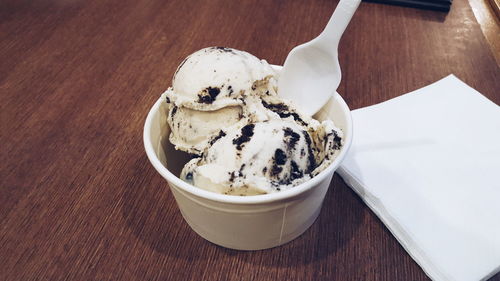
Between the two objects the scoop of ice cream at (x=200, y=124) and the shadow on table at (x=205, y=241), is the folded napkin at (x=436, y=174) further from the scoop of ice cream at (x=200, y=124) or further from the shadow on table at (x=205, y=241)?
the scoop of ice cream at (x=200, y=124)

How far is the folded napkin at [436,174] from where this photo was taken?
0.56 m

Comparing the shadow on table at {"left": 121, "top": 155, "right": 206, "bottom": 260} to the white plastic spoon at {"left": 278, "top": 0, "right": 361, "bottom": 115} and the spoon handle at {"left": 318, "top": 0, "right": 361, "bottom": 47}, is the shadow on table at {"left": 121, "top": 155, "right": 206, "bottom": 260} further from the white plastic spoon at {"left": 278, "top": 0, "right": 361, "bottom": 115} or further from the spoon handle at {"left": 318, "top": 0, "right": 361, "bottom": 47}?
the spoon handle at {"left": 318, "top": 0, "right": 361, "bottom": 47}

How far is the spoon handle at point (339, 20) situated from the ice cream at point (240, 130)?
0.39ft

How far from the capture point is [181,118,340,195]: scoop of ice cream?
0.52 meters

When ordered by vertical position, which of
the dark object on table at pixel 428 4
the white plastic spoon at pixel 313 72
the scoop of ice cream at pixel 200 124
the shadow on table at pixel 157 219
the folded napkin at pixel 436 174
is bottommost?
the shadow on table at pixel 157 219

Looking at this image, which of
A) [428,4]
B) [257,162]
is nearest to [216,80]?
[257,162]

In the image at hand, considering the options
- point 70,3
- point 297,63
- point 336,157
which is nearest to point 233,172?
point 336,157

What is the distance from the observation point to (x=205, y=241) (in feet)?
1.97

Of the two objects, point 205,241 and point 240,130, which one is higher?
point 240,130

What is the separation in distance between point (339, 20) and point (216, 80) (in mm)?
238

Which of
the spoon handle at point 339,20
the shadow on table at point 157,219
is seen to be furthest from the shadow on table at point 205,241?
the spoon handle at point 339,20

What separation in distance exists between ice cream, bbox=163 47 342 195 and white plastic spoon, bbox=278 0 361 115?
24mm

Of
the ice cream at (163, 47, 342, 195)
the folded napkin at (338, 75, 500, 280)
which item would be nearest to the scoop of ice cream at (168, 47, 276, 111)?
the ice cream at (163, 47, 342, 195)

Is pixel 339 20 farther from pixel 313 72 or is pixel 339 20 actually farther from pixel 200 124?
pixel 200 124
